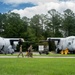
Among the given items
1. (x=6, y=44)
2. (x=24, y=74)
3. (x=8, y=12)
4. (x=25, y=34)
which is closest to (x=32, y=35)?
(x=25, y=34)

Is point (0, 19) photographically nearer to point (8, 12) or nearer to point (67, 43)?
point (8, 12)

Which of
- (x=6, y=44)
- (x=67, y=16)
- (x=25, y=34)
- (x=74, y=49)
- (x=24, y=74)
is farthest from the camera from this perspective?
(x=67, y=16)

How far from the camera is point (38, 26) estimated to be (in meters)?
128

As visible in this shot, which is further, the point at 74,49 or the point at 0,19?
the point at 0,19

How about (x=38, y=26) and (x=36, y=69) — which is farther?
(x=38, y=26)

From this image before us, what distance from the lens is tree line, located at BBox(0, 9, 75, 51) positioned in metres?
112

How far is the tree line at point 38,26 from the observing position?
11188 centimetres

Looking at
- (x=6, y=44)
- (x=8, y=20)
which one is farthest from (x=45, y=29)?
(x=6, y=44)

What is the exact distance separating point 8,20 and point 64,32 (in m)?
25.6

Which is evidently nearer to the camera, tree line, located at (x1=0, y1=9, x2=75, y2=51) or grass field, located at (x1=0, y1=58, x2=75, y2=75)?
grass field, located at (x1=0, y1=58, x2=75, y2=75)

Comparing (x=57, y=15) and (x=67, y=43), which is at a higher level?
(x=57, y=15)

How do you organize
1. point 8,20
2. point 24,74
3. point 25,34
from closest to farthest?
point 24,74 < point 25,34 < point 8,20

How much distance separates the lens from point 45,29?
129375 millimetres

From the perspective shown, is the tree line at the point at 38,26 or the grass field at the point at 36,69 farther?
the tree line at the point at 38,26
